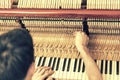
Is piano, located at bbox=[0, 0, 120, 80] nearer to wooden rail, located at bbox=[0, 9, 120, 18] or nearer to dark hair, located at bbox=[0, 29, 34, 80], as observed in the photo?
wooden rail, located at bbox=[0, 9, 120, 18]

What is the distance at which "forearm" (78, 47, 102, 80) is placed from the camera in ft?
10.0

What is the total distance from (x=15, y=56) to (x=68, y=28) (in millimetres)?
1698

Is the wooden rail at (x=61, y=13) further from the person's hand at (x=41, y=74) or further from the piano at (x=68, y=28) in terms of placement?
the person's hand at (x=41, y=74)

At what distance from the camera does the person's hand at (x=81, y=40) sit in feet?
10.8

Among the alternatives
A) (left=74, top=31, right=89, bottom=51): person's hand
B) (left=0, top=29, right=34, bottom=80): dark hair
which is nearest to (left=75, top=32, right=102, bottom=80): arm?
(left=74, top=31, right=89, bottom=51): person's hand

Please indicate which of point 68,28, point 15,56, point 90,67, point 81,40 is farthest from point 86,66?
point 15,56

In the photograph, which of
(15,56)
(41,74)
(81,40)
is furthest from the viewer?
(81,40)

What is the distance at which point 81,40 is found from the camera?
3.31 m

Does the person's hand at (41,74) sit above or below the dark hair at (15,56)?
below

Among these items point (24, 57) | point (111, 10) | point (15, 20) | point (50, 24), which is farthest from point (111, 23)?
point (24, 57)

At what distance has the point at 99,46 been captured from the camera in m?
3.49

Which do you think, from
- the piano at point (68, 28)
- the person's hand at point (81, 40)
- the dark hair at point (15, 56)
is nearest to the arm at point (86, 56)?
the person's hand at point (81, 40)

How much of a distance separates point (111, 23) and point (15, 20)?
1.13 m

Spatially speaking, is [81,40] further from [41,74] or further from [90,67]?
[41,74]
